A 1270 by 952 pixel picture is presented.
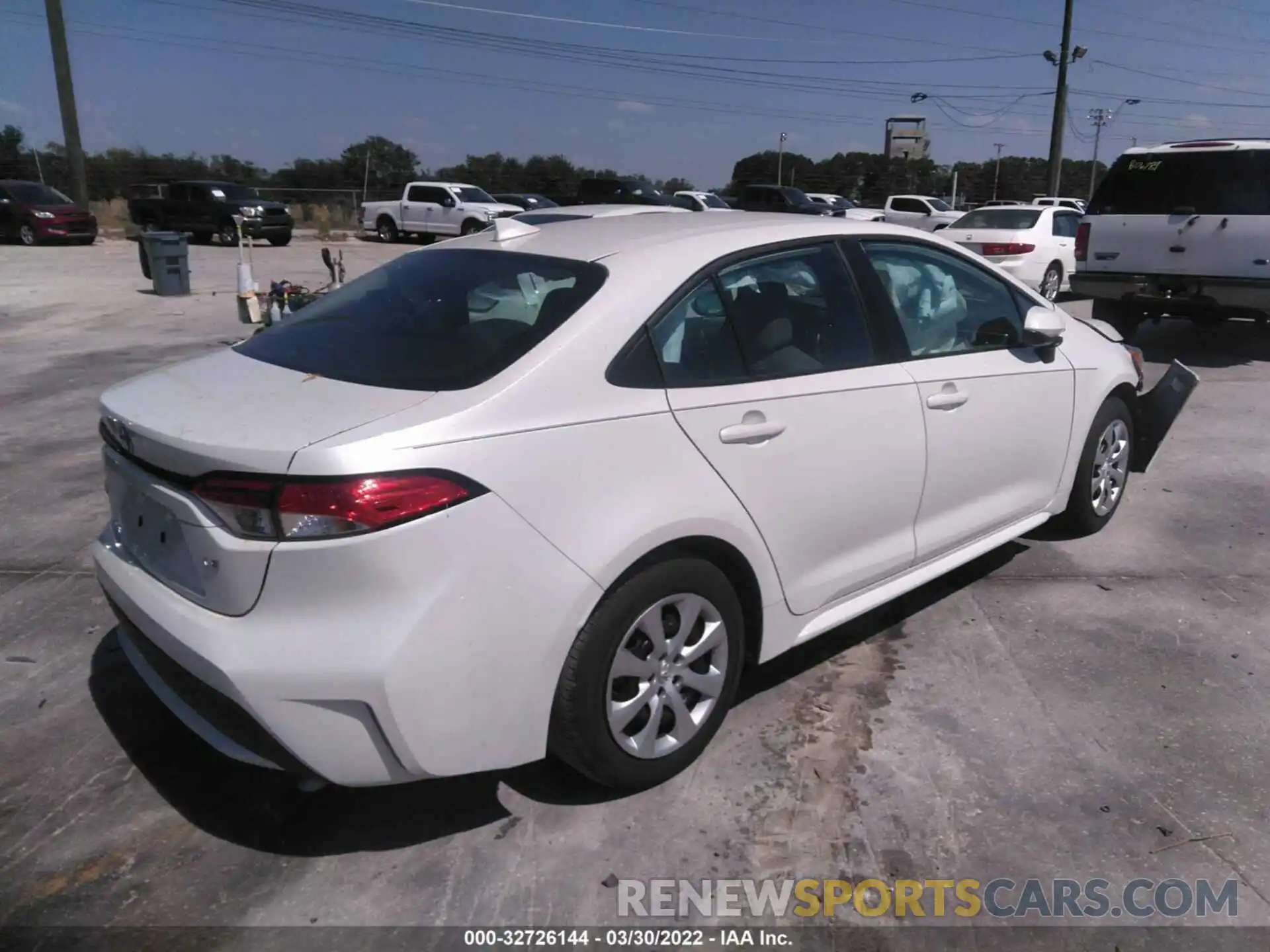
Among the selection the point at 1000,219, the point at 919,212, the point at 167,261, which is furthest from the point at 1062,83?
the point at 167,261

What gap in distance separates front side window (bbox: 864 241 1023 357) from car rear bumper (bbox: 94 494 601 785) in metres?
1.87

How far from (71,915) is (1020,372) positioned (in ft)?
12.4

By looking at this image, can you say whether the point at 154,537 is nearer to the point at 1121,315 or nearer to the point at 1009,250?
the point at 1121,315

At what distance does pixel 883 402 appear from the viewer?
3.48m

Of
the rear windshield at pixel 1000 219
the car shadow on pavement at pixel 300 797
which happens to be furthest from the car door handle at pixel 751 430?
the rear windshield at pixel 1000 219

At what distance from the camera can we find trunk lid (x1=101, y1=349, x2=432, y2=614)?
2422 mm

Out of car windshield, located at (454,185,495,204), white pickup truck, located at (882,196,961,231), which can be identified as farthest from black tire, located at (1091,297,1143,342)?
car windshield, located at (454,185,495,204)

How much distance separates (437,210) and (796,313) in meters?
27.8

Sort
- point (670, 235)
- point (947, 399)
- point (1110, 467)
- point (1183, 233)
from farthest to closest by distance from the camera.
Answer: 1. point (1183, 233)
2. point (1110, 467)
3. point (947, 399)
4. point (670, 235)

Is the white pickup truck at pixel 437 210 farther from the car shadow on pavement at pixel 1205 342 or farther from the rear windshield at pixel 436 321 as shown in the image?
the rear windshield at pixel 436 321

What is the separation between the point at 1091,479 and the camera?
487 cm

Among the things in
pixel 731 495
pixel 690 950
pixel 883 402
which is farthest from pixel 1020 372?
pixel 690 950

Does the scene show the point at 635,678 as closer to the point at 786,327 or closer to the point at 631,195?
the point at 786,327

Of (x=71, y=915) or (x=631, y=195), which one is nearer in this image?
(x=71, y=915)
